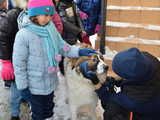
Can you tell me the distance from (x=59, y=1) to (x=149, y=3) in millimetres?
885

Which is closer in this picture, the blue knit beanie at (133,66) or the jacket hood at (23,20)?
the blue knit beanie at (133,66)

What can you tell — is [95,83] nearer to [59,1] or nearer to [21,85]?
[21,85]

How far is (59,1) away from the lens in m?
3.54

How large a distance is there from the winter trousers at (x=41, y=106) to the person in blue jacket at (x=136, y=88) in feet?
2.61

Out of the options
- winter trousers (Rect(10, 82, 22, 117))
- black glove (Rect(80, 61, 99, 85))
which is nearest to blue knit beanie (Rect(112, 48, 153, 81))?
black glove (Rect(80, 61, 99, 85))

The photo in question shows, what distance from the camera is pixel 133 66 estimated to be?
6.99ft

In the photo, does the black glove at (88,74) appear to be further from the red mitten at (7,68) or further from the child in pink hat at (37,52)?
the red mitten at (7,68)

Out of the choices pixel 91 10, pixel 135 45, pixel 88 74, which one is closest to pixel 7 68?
pixel 88 74

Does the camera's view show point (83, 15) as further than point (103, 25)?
Yes

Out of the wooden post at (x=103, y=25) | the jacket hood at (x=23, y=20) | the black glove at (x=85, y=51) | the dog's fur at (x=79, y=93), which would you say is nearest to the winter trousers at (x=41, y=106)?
the dog's fur at (x=79, y=93)

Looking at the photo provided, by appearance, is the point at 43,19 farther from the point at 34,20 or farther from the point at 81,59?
the point at 81,59

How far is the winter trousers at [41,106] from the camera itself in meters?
2.95

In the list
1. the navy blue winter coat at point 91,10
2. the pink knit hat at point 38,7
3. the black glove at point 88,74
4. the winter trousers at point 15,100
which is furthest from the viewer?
the navy blue winter coat at point 91,10

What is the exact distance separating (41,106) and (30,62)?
1.42 feet
